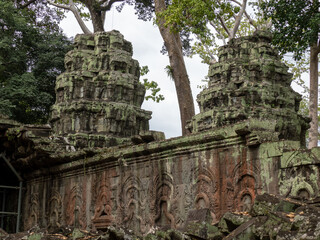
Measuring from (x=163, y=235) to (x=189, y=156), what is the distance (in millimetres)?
2689

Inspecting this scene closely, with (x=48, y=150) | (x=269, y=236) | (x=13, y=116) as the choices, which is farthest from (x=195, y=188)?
(x=13, y=116)

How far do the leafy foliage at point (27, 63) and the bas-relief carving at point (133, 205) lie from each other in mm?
11209

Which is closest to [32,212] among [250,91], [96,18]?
[250,91]

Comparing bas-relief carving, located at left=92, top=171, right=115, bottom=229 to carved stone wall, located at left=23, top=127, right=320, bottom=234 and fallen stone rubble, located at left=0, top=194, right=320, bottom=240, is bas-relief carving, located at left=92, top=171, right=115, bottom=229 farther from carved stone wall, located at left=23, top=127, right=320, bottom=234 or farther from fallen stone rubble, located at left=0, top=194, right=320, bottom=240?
fallen stone rubble, located at left=0, top=194, right=320, bottom=240

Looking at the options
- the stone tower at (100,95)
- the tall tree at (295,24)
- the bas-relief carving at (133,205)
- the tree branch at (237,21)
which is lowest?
the bas-relief carving at (133,205)

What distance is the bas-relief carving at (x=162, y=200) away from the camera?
35.1ft

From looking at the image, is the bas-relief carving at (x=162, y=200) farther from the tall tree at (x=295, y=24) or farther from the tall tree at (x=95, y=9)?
the tall tree at (x=95, y=9)

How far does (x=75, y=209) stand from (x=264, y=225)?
8197 mm

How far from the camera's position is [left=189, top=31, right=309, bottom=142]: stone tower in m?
20.3

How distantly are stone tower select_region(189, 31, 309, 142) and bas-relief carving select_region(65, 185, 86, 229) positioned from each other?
768 cm

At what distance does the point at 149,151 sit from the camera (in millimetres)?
11180

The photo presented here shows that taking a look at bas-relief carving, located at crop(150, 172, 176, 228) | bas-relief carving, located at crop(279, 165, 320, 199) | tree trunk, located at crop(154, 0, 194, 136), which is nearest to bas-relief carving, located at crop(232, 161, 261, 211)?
bas-relief carving, located at crop(279, 165, 320, 199)

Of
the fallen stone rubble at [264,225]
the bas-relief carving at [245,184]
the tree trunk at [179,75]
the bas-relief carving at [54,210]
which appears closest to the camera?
the fallen stone rubble at [264,225]

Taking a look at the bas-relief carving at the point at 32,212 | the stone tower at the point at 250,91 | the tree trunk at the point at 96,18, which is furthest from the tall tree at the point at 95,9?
the bas-relief carving at the point at 32,212
